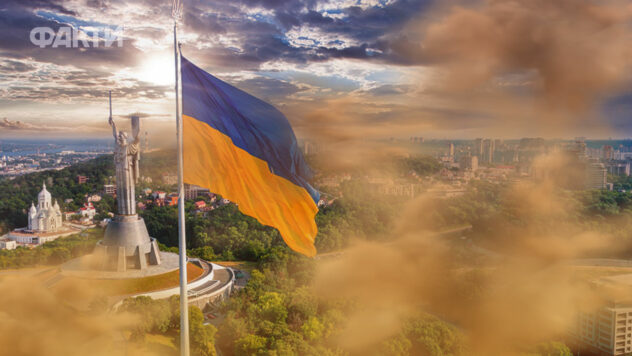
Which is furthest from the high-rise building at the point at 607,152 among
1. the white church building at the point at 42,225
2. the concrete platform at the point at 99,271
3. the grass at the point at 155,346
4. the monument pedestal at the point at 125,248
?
the white church building at the point at 42,225

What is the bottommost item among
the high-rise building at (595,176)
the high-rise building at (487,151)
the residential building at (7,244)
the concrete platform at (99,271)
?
the residential building at (7,244)

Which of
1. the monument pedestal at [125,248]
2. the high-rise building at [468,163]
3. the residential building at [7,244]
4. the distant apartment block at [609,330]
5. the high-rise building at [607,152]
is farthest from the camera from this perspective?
the high-rise building at [607,152]

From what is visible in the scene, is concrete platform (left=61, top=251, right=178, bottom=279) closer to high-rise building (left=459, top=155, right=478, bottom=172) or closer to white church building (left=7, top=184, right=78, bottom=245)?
white church building (left=7, top=184, right=78, bottom=245)

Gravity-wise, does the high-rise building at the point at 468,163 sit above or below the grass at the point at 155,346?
above

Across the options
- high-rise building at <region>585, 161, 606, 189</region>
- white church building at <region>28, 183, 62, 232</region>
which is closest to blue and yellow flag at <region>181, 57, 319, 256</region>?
white church building at <region>28, 183, 62, 232</region>

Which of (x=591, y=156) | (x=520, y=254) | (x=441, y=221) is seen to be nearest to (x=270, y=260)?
(x=441, y=221)

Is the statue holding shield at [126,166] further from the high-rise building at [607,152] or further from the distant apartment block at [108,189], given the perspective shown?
the high-rise building at [607,152]

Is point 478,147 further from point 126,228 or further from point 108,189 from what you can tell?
point 108,189
